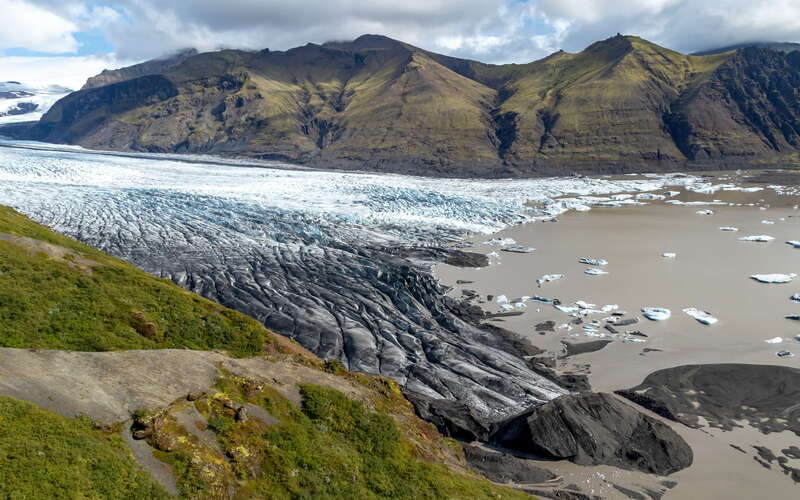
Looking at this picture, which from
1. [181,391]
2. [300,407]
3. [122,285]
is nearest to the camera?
[181,391]

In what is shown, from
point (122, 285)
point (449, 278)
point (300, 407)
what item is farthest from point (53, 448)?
point (449, 278)

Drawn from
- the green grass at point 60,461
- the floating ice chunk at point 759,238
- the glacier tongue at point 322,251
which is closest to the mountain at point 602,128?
the glacier tongue at point 322,251

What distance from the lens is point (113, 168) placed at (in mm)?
85125

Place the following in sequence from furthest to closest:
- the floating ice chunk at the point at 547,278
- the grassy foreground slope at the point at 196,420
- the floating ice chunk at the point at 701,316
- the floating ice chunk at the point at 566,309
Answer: the floating ice chunk at the point at 547,278 < the floating ice chunk at the point at 566,309 < the floating ice chunk at the point at 701,316 < the grassy foreground slope at the point at 196,420

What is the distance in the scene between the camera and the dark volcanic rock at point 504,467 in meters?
17.8

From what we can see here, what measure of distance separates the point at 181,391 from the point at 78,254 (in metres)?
15.3

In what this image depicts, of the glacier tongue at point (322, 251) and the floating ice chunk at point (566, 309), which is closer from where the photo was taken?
the glacier tongue at point (322, 251)

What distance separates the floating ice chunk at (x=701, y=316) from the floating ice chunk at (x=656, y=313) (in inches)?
53.2

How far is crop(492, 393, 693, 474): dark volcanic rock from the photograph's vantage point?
19.1m

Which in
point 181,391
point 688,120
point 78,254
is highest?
point 688,120

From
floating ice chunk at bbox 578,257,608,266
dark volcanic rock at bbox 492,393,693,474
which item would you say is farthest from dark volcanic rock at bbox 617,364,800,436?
floating ice chunk at bbox 578,257,608,266

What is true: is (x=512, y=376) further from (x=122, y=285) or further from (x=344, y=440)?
(x=122, y=285)

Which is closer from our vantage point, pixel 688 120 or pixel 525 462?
pixel 525 462

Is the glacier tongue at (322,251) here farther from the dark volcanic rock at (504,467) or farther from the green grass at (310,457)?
the green grass at (310,457)
